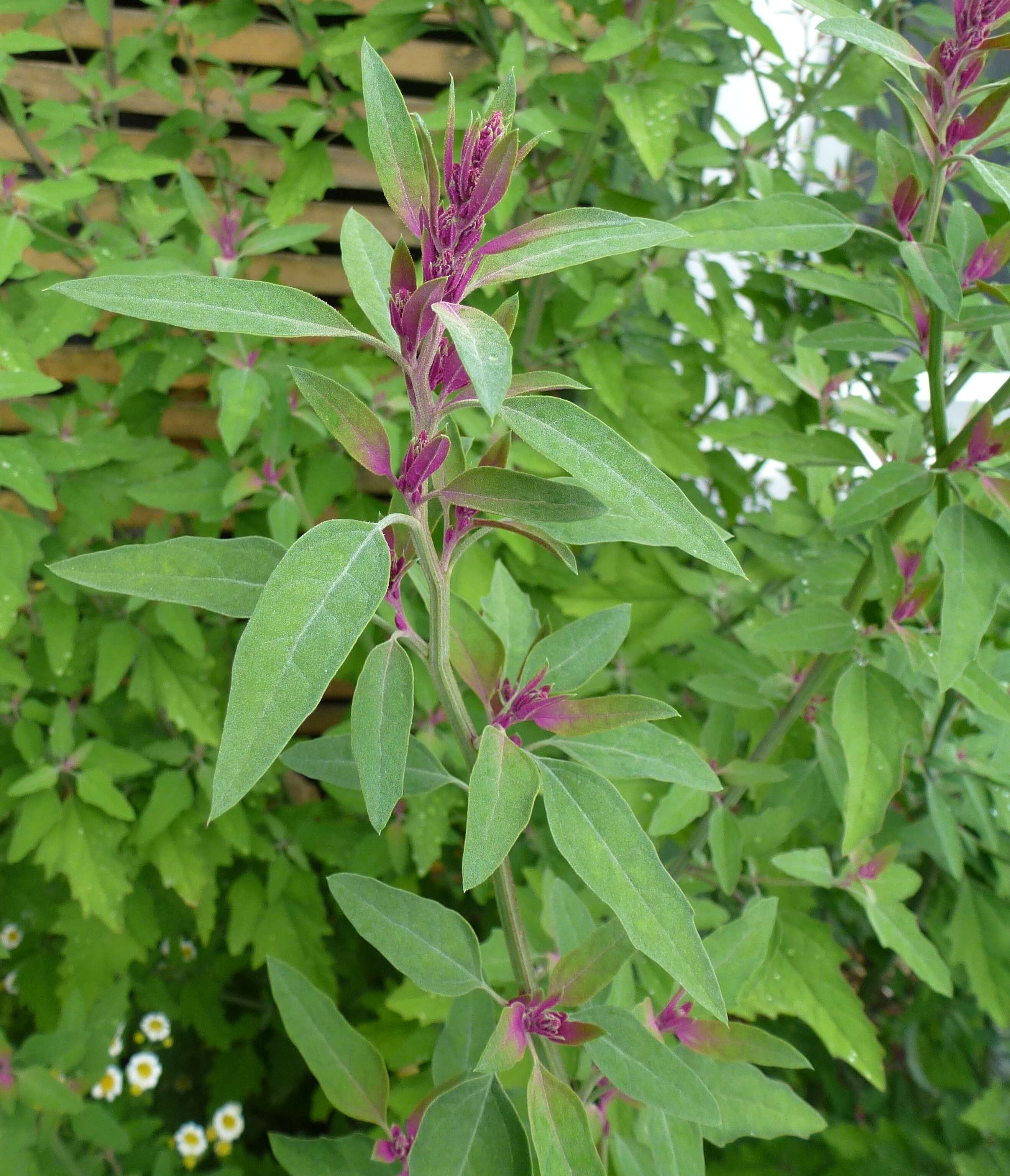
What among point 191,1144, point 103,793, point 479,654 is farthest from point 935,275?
point 191,1144

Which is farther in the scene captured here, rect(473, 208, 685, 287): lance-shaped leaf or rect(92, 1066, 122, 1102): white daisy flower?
rect(92, 1066, 122, 1102): white daisy flower

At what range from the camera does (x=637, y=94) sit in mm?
1171

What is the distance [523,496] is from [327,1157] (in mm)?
514

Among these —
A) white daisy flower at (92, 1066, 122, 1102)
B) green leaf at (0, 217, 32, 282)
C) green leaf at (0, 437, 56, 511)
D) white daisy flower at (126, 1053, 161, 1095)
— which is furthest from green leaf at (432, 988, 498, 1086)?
white daisy flower at (126, 1053, 161, 1095)

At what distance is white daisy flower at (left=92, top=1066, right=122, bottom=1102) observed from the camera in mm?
1508

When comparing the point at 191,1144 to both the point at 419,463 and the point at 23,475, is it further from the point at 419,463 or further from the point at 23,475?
the point at 419,463

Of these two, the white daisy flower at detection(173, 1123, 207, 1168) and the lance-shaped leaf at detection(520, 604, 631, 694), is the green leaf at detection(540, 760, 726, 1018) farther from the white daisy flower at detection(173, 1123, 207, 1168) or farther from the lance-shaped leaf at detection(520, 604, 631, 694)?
the white daisy flower at detection(173, 1123, 207, 1168)

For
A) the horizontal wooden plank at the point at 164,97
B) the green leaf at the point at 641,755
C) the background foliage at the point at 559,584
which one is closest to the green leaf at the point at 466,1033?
the background foliage at the point at 559,584

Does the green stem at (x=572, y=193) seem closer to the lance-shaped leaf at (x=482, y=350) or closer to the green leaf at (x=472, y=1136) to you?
the lance-shaped leaf at (x=482, y=350)

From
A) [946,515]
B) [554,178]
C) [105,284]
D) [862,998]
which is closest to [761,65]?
[554,178]

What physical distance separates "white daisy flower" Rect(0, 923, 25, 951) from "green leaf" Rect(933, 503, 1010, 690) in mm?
1572

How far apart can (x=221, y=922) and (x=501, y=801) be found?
153 cm

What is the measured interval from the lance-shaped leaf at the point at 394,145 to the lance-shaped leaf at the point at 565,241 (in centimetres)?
4

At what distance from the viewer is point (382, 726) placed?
1.51 ft
